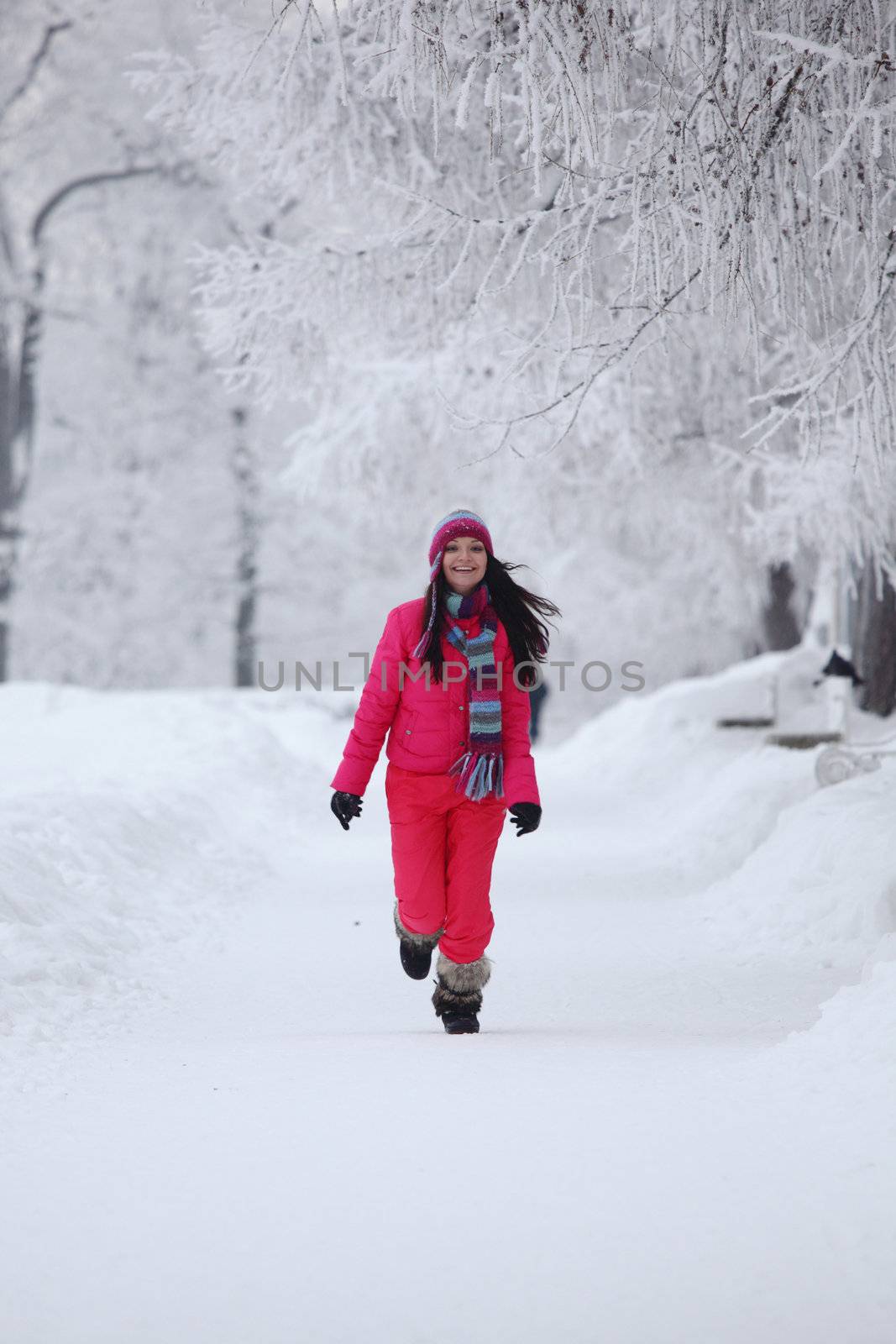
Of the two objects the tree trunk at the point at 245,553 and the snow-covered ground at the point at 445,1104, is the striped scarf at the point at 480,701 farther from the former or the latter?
the tree trunk at the point at 245,553

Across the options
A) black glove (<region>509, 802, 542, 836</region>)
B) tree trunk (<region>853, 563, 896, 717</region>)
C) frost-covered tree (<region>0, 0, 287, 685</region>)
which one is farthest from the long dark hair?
frost-covered tree (<region>0, 0, 287, 685</region>)

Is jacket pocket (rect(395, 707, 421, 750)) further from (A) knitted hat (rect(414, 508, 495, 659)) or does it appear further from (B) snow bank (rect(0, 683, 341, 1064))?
(B) snow bank (rect(0, 683, 341, 1064))

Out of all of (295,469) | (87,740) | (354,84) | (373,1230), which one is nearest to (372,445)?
(295,469)

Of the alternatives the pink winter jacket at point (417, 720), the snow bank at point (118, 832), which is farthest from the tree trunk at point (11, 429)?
the pink winter jacket at point (417, 720)

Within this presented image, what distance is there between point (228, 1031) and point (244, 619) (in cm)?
2342

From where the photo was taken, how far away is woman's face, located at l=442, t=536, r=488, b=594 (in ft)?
16.7

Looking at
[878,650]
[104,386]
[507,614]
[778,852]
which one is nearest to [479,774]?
[507,614]

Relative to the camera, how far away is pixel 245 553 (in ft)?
92.4

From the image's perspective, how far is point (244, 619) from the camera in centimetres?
2802

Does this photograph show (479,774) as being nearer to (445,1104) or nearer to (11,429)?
(445,1104)

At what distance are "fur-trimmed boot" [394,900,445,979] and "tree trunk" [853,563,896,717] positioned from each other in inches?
360

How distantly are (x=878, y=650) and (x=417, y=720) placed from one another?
390 inches

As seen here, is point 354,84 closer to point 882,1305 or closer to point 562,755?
point 882,1305

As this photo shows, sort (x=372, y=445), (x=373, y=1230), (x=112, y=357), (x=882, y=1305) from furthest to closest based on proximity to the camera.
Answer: (x=112, y=357), (x=372, y=445), (x=373, y=1230), (x=882, y=1305)
